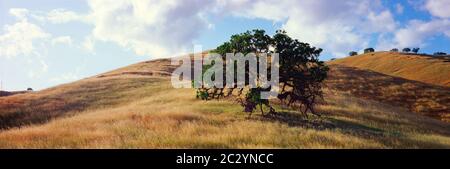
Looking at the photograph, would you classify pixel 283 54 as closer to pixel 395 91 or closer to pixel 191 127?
pixel 191 127

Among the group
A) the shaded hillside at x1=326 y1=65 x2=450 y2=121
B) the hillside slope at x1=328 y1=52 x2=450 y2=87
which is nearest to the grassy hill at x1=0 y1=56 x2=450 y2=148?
the shaded hillside at x1=326 y1=65 x2=450 y2=121

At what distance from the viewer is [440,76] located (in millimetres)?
120312

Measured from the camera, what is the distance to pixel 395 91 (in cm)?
7581

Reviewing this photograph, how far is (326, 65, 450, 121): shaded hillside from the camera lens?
6556 centimetres

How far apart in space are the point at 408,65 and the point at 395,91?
221 feet

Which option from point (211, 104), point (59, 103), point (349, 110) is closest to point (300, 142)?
point (211, 104)

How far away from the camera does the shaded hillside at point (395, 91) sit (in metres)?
65.6

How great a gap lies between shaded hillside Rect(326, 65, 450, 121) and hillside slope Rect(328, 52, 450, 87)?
30663 millimetres
